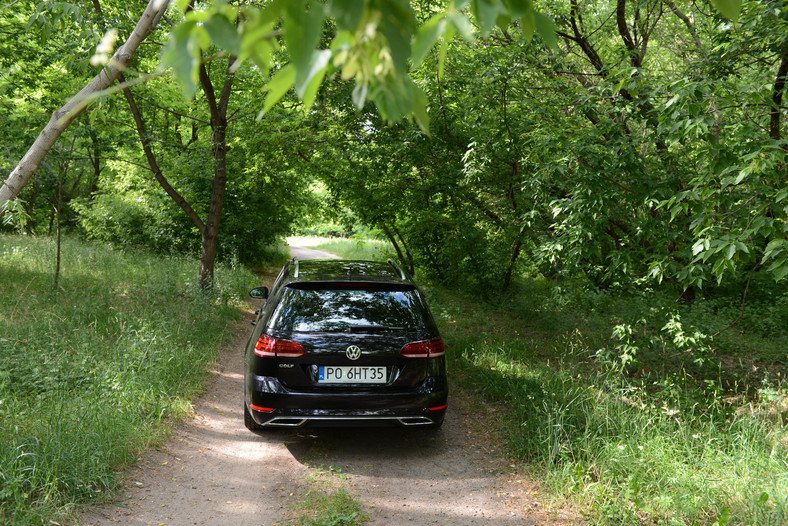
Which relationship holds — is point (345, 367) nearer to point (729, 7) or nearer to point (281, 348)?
point (281, 348)

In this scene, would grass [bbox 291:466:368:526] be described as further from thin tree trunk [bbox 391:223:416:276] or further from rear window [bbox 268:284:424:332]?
thin tree trunk [bbox 391:223:416:276]

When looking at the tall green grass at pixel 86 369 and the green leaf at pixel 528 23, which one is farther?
the tall green grass at pixel 86 369

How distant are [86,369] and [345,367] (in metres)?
3.06

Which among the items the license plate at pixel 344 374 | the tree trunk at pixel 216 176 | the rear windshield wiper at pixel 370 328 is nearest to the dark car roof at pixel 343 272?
the rear windshield wiper at pixel 370 328

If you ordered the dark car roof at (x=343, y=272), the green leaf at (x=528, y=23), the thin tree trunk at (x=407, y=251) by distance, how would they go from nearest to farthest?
1. the green leaf at (x=528, y=23)
2. the dark car roof at (x=343, y=272)
3. the thin tree trunk at (x=407, y=251)

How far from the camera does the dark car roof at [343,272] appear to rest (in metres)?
5.27

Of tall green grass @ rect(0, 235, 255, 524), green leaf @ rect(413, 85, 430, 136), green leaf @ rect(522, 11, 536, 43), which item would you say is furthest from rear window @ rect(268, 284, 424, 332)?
green leaf @ rect(413, 85, 430, 136)

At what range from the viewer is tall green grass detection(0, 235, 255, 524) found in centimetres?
379

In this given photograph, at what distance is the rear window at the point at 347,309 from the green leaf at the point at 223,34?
150 inches

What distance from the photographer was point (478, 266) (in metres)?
11.6

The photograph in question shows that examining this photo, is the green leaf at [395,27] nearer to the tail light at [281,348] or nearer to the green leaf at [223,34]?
the green leaf at [223,34]

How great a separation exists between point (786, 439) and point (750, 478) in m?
1.08

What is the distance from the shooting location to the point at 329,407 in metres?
4.59

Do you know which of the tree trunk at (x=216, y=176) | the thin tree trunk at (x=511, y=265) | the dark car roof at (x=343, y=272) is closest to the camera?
the dark car roof at (x=343, y=272)
